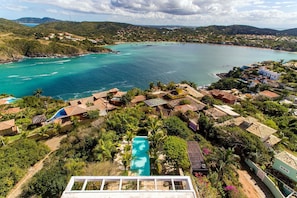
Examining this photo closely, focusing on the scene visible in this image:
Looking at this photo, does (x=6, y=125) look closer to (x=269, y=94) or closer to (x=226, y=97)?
(x=226, y=97)

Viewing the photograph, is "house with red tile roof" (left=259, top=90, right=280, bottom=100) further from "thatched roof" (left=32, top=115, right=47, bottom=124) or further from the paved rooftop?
"thatched roof" (left=32, top=115, right=47, bottom=124)

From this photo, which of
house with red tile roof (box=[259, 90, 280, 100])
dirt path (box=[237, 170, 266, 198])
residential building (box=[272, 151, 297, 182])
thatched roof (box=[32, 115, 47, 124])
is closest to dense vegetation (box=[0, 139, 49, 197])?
thatched roof (box=[32, 115, 47, 124])

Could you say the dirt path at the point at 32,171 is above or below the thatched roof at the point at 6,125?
below

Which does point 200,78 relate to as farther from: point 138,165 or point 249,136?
point 138,165

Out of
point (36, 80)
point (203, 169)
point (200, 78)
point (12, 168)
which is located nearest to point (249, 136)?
point (203, 169)

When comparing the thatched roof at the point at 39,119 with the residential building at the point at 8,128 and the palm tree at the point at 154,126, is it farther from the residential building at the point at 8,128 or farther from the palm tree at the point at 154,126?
the palm tree at the point at 154,126

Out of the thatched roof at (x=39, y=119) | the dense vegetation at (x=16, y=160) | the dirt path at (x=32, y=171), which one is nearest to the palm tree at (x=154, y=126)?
the dirt path at (x=32, y=171)

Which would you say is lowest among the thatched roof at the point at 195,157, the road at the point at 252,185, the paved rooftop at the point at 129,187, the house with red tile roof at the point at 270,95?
the house with red tile roof at the point at 270,95

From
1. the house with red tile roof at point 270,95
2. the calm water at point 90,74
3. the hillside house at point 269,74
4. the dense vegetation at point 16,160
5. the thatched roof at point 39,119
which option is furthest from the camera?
the hillside house at point 269,74

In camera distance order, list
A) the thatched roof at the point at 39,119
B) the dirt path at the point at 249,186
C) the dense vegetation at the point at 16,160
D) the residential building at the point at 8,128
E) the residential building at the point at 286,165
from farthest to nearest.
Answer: the thatched roof at the point at 39,119
the residential building at the point at 8,128
the residential building at the point at 286,165
the dense vegetation at the point at 16,160
the dirt path at the point at 249,186
